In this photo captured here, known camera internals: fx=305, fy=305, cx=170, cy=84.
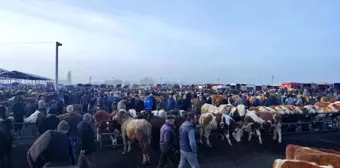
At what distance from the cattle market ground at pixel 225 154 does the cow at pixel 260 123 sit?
0.39 m

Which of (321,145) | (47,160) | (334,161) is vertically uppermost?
(47,160)

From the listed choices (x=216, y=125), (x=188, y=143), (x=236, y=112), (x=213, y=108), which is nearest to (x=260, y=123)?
(x=236, y=112)

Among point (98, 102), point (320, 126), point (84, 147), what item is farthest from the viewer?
point (98, 102)

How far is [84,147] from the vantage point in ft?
26.7

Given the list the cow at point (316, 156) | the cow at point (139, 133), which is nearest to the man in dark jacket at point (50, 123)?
the cow at point (139, 133)

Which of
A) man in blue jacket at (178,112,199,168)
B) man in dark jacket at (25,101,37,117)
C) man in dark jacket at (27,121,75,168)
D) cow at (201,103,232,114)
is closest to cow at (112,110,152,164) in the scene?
man in blue jacket at (178,112,199,168)

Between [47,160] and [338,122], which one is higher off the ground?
[47,160]

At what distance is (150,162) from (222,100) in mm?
11985

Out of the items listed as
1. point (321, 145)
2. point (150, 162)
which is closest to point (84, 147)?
point (150, 162)

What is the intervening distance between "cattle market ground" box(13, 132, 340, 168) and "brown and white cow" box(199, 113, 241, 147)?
0.53 meters

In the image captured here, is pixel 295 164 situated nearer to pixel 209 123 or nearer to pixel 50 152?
pixel 50 152

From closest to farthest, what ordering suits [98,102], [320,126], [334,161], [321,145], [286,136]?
[334,161] → [321,145] → [286,136] → [320,126] → [98,102]

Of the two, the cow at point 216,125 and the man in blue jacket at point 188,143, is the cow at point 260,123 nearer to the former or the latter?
the cow at point 216,125

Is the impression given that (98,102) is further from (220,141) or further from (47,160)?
(47,160)
